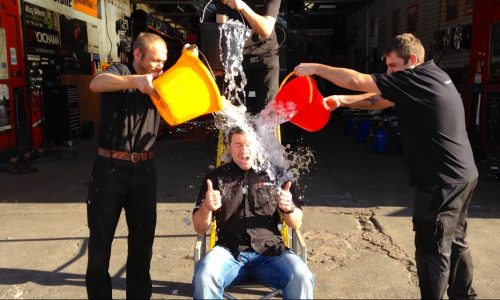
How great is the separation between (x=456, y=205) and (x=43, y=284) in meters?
3.09

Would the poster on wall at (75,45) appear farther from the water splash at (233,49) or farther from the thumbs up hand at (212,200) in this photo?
the thumbs up hand at (212,200)

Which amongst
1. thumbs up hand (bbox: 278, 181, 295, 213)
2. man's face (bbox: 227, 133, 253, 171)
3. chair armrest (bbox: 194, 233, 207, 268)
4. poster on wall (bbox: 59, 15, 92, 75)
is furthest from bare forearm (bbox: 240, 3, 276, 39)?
poster on wall (bbox: 59, 15, 92, 75)

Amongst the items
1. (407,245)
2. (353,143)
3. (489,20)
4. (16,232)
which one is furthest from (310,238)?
(353,143)

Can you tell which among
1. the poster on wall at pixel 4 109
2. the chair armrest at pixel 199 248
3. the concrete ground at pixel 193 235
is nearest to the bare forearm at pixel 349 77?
the chair armrest at pixel 199 248

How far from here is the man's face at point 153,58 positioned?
2.81 m

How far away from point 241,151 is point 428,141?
3.76 ft

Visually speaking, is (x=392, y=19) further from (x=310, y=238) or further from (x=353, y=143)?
(x=310, y=238)

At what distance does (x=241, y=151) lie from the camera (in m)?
3.05

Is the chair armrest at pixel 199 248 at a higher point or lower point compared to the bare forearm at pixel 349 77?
lower

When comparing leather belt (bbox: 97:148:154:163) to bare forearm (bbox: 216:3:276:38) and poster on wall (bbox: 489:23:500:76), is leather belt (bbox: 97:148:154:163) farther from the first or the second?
poster on wall (bbox: 489:23:500:76)

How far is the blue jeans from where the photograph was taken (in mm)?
2588

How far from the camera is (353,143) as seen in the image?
439 inches

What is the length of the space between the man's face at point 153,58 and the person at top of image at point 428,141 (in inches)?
32.7

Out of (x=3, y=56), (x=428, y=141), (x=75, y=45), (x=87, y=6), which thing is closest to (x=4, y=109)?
(x=3, y=56)
